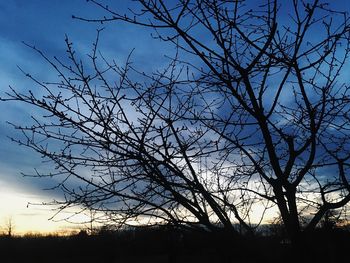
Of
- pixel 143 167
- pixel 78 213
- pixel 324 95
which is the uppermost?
pixel 324 95

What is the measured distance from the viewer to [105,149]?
3670 mm

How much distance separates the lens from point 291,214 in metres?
3.40

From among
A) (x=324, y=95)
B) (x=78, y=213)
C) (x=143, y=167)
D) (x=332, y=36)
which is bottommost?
(x=78, y=213)

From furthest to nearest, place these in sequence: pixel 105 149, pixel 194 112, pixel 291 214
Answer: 1. pixel 194 112
2. pixel 105 149
3. pixel 291 214

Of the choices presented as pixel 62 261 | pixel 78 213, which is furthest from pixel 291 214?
pixel 62 261

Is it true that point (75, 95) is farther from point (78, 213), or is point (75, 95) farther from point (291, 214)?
point (291, 214)

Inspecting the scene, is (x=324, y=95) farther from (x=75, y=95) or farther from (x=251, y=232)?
(x=75, y=95)

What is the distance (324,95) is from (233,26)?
1033 millimetres

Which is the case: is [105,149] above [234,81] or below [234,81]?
below

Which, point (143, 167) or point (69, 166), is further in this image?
point (69, 166)

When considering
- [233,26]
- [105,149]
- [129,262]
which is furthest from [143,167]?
[129,262]

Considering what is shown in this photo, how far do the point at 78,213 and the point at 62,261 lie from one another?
242 feet

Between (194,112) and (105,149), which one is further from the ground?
(194,112)

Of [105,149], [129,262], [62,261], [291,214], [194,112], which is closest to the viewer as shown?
[291,214]
